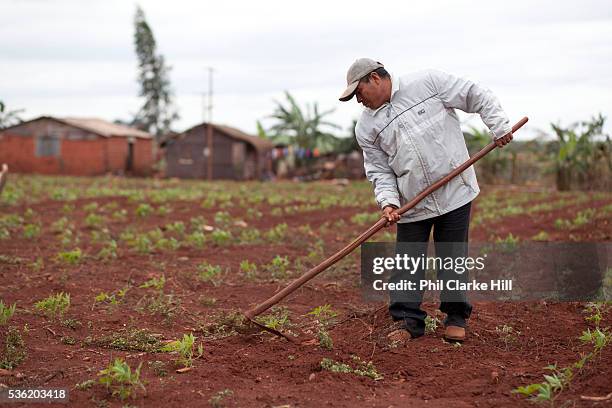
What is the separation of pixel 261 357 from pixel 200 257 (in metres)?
3.85

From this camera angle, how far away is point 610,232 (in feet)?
27.1

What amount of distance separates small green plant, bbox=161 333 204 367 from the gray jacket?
138cm

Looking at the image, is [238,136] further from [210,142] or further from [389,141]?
[389,141]

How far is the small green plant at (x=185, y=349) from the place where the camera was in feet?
13.0

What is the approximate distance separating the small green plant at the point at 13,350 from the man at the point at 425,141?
6.91ft

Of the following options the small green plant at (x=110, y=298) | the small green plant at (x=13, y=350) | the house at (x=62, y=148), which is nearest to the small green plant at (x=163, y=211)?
the small green plant at (x=110, y=298)

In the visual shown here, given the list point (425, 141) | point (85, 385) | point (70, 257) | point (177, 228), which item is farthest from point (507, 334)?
point (177, 228)

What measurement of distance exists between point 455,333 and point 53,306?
2735 millimetres

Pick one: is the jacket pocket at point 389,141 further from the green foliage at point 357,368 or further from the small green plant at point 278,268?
the small green plant at point 278,268

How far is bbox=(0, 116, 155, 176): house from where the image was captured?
105 ft

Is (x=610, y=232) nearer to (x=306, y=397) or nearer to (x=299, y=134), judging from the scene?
(x=306, y=397)

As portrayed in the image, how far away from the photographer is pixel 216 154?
30797 mm

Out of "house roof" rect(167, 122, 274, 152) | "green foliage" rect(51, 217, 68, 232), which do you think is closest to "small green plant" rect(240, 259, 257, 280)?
"green foliage" rect(51, 217, 68, 232)

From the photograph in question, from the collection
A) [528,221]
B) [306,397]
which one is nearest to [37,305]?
[306,397]
